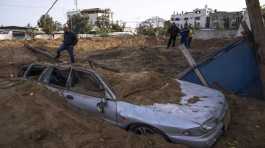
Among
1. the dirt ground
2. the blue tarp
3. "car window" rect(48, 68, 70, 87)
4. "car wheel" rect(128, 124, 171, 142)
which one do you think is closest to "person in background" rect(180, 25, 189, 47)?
the blue tarp

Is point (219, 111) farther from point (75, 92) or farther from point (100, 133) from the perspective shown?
point (75, 92)

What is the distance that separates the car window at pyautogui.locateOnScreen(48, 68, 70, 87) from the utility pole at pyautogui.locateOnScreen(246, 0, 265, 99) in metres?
4.23

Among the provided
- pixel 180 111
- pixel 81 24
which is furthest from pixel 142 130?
pixel 81 24

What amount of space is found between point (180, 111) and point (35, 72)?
132 inches

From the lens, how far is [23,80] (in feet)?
22.5

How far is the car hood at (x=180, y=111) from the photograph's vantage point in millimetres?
4805

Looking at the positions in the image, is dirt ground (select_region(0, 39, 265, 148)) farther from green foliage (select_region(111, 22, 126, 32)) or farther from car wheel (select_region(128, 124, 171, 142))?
green foliage (select_region(111, 22, 126, 32))

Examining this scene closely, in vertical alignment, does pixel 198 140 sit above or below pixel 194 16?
below

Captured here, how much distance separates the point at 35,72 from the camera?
686cm

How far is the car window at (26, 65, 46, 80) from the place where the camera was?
Answer: 6688 mm

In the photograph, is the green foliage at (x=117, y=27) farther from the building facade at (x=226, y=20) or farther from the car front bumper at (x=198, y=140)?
the car front bumper at (x=198, y=140)

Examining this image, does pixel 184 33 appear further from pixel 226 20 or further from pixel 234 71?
pixel 226 20

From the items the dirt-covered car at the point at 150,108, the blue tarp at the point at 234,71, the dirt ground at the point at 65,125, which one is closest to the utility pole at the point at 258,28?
the blue tarp at the point at 234,71

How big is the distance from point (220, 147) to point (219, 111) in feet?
1.86
